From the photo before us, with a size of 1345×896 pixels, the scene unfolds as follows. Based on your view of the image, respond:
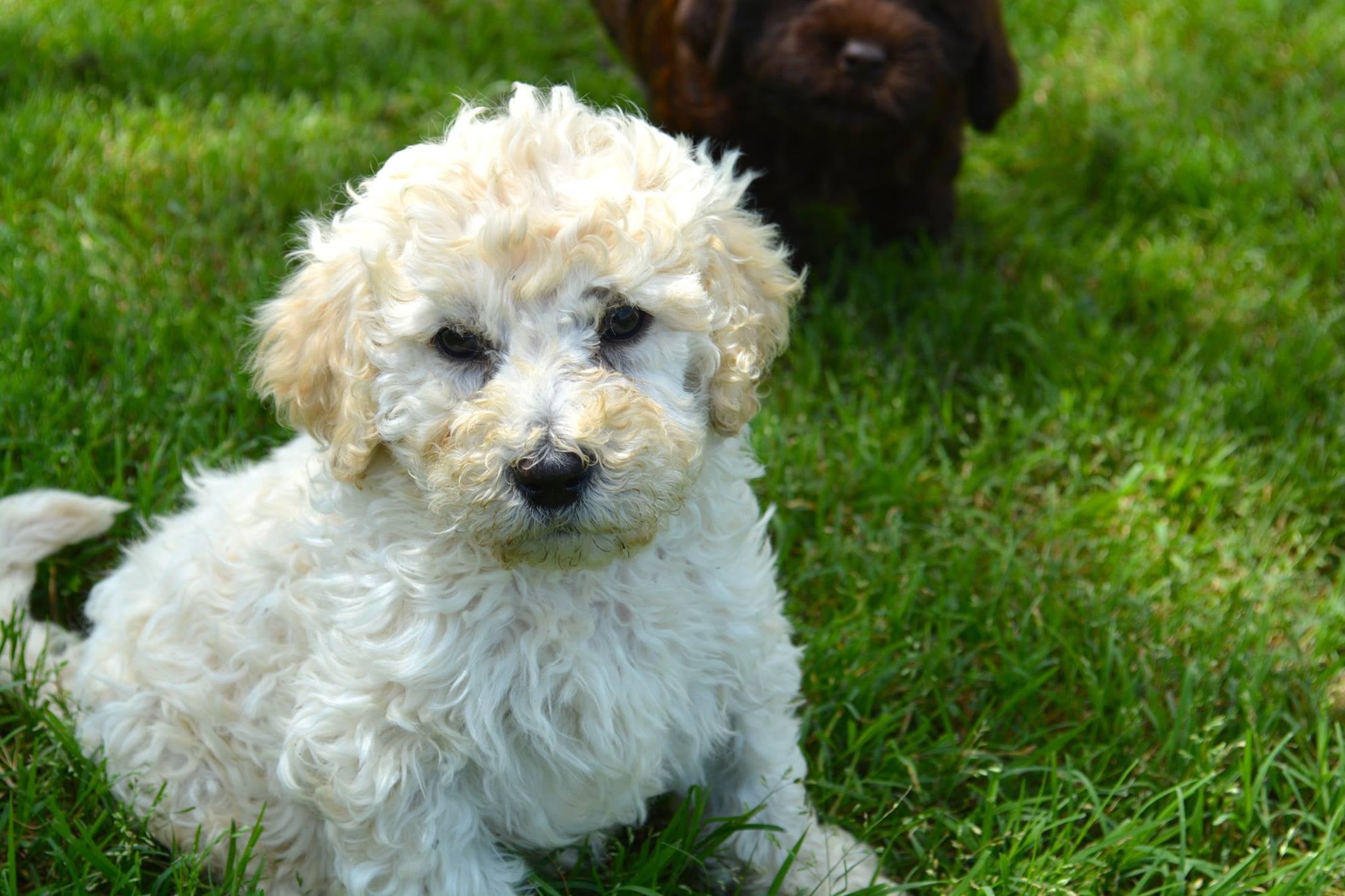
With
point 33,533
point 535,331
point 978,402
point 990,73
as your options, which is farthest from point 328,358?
point 990,73

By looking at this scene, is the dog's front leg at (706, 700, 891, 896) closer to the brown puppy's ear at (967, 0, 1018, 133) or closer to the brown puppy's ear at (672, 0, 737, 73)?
the brown puppy's ear at (672, 0, 737, 73)

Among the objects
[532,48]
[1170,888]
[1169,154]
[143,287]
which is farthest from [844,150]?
[1170,888]

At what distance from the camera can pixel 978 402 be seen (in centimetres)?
439

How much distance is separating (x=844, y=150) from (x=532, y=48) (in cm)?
208

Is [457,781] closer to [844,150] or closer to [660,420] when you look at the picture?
[660,420]

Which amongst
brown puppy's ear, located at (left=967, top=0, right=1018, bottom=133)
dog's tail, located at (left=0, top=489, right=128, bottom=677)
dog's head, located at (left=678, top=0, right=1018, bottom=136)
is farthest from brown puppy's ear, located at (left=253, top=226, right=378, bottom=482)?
brown puppy's ear, located at (left=967, top=0, right=1018, bottom=133)

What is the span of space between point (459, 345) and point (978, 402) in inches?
98.4

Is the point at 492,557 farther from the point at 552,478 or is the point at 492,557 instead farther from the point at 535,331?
the point at 535,331

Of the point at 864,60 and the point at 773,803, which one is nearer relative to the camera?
the point at 773,803

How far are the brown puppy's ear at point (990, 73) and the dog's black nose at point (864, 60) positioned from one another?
1.47 ft

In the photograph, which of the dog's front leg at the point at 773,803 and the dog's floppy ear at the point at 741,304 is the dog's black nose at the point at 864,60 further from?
the dog's front leg at the point at 773,803

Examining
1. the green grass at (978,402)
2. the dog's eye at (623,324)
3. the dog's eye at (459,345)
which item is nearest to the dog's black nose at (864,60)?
the green grass at (978,402)

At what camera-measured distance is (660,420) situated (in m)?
2.31

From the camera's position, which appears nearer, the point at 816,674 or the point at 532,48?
the point at 816,674
